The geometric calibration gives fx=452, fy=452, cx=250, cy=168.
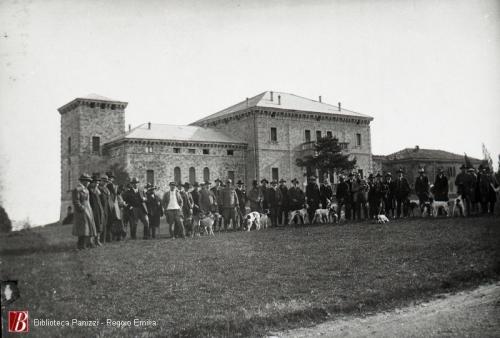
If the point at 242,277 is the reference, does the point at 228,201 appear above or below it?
above

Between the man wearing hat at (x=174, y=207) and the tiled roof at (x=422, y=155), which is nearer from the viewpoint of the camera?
the man wearing hat at (x=174, y=207)

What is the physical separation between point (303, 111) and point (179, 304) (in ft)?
130

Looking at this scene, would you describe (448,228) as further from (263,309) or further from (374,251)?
(263,309)

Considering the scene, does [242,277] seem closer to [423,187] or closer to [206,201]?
[206,201]

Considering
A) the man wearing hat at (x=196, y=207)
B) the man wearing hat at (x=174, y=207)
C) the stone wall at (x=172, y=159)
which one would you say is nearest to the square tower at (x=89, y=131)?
the stone wall at (x=172, y=159)

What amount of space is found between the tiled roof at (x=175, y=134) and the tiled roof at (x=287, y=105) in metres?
3.48

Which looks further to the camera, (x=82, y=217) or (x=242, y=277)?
(x=82, y=217)

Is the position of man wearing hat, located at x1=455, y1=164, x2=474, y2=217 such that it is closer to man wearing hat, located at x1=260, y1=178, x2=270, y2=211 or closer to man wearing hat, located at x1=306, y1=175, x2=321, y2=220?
man wearing hat, located at x1=306, y1=175, x2=321, y2=220

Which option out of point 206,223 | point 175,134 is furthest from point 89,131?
point 206,223

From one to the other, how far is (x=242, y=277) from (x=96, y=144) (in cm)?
3686

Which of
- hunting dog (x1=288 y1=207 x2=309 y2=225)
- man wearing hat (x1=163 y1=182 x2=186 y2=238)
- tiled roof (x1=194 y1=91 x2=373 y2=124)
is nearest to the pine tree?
tiled roof (x1=194 y1=91 x2=373 y2=124)

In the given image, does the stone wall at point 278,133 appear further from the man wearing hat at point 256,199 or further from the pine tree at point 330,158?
the man wearing hat at point 256,199

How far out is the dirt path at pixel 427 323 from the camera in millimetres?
5852

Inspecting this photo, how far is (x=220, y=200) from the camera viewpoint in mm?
16500
